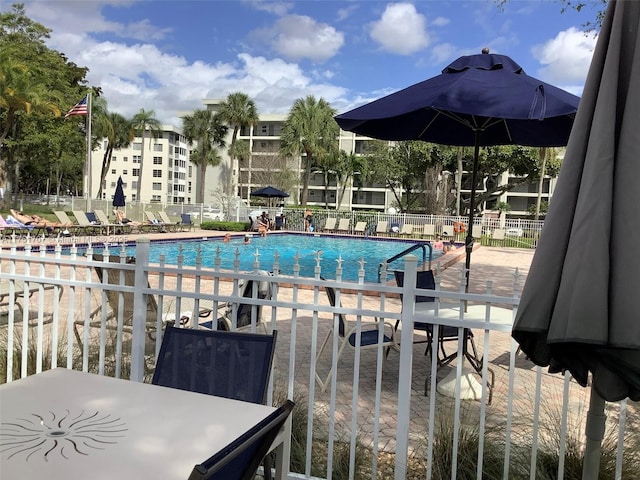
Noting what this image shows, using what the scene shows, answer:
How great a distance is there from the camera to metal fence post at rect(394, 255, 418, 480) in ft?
8.61

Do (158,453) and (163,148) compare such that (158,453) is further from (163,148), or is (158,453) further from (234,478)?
(163,148)

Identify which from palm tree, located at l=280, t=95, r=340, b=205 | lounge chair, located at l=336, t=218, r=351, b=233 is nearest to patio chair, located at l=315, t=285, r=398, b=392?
lounge chair, located at l=336, t=218, r=351, b=233

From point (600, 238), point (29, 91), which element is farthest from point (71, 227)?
point (600, 238)

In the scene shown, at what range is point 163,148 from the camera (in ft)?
243

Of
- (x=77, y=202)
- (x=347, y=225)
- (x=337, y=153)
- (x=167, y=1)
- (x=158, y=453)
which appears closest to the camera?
(x=158, y=453)

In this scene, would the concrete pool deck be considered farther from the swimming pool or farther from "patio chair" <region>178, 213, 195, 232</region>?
"patio chair" <region>178, 213, 195, 232</region>

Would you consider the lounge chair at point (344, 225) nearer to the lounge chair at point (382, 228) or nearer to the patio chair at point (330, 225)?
the patio chair at point (330, 225)

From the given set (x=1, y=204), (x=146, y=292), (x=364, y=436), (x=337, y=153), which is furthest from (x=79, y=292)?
(x=337, y=153)

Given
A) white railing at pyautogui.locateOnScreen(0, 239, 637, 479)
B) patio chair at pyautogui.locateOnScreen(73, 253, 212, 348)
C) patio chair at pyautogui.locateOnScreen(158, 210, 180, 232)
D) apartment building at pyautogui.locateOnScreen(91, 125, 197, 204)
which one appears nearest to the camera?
white railing at pyautogui.locateOnScreen(0, 239, 637, 479)

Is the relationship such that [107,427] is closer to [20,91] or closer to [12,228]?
[12,228]

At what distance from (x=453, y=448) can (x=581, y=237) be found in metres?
1.47

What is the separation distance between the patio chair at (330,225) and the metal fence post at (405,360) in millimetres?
24709

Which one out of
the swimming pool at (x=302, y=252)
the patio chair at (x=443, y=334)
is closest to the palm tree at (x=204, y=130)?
the swimming pool at (x=302, y=252)

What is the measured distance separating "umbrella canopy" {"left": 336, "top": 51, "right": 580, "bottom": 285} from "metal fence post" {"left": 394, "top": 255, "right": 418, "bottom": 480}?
4.00 feet
